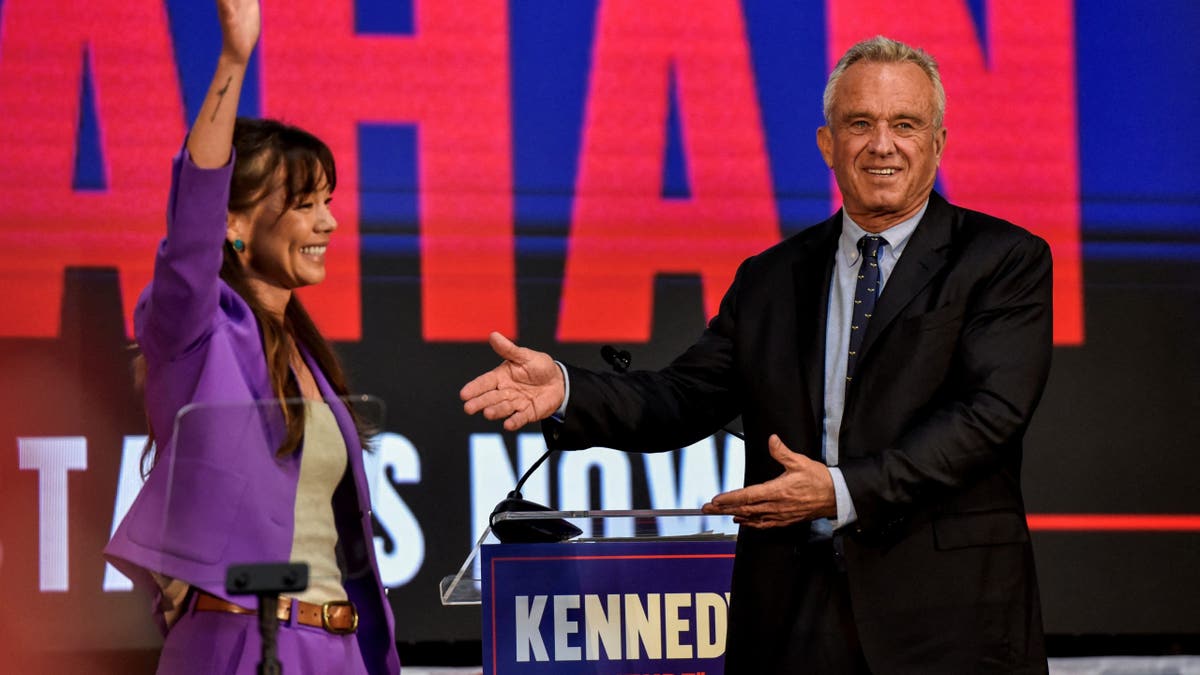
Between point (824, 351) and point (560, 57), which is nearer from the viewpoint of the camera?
point (824, 351)

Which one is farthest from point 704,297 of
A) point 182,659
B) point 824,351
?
point 182,659

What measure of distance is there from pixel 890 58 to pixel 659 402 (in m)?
0.71

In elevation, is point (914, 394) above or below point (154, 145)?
below

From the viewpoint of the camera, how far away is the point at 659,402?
2.42 metres

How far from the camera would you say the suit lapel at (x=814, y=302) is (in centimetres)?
220

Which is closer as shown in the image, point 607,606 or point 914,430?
point 914,430

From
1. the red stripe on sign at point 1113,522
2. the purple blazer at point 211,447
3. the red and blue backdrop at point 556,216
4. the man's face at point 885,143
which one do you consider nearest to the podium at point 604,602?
the purple blazer at point 211,447

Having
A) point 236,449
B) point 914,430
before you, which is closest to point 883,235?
point 914,430

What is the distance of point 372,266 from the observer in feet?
13.4

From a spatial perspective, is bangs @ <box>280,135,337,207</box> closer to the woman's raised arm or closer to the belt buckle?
the woman's raised arm

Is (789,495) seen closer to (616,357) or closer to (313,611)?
Result: (616,357)

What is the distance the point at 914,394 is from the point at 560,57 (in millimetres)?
2333

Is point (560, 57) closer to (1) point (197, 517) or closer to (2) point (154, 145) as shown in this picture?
(2) point (154, 145)

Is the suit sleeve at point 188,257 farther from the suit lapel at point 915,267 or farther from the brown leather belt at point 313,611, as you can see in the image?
the suit lapel at point 915,267
